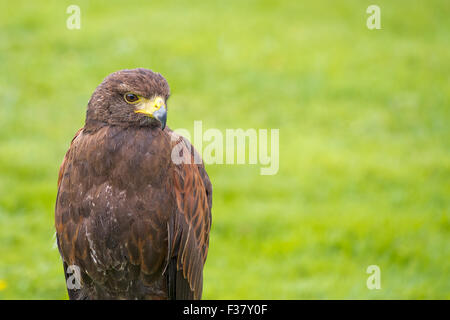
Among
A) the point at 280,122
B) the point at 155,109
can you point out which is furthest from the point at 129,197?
the point at 280,122

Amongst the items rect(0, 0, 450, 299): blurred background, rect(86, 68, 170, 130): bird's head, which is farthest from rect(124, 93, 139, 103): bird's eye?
rect(0, 0, 450, 299): blurred background

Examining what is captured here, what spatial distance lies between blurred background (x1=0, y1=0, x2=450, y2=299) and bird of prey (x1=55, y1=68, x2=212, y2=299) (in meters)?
1.43

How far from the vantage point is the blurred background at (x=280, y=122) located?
684 centimetres

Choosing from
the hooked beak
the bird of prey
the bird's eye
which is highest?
the bird's eye

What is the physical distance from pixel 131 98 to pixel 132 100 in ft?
0.04

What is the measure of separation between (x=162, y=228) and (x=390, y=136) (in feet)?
20.2

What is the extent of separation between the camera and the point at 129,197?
12.3 feet

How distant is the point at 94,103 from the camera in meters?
3.76

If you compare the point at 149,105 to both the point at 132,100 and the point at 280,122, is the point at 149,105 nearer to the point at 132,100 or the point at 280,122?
the point at 132,100

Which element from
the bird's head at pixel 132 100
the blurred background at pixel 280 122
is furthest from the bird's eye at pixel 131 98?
the blurred background at pixel 280 122

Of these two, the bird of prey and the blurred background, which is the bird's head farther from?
the blurred background

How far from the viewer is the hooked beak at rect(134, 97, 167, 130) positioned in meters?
3.64

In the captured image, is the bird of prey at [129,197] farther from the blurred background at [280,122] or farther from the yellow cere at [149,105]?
the blurred background at [280,122]

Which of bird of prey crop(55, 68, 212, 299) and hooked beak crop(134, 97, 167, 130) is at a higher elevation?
hooked beak crop(134, 97, 167, 130)
